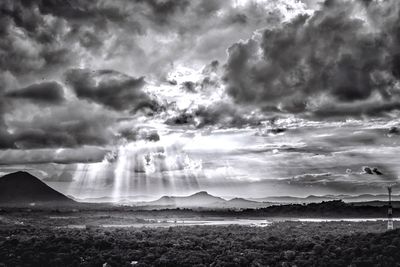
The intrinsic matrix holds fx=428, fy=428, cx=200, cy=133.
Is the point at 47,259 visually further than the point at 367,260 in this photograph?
Yes

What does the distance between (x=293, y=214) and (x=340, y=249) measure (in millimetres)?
54320

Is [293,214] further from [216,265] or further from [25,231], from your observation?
[216,265]

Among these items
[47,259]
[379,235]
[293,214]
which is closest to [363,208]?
[293,214]

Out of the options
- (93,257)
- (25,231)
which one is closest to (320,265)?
(93,257)

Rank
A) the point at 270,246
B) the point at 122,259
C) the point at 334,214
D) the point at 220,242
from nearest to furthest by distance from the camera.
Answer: the point at 122,259 → the point at 270,246 → the point at 220,242 → the point at 334,214

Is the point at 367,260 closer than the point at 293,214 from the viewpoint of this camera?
Yes

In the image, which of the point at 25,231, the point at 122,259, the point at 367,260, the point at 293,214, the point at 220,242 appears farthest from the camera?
the point at 293,214

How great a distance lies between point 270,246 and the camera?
89.7 feet

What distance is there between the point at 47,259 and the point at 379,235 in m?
19.8

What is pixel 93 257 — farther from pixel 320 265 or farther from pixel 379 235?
pixel 379 235

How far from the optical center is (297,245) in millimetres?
26750

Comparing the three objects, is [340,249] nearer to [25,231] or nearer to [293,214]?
[25,231]

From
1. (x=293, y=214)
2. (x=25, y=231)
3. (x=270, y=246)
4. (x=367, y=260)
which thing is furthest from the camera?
(x=293, y=214)

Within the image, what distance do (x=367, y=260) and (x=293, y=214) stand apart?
2239 inches
